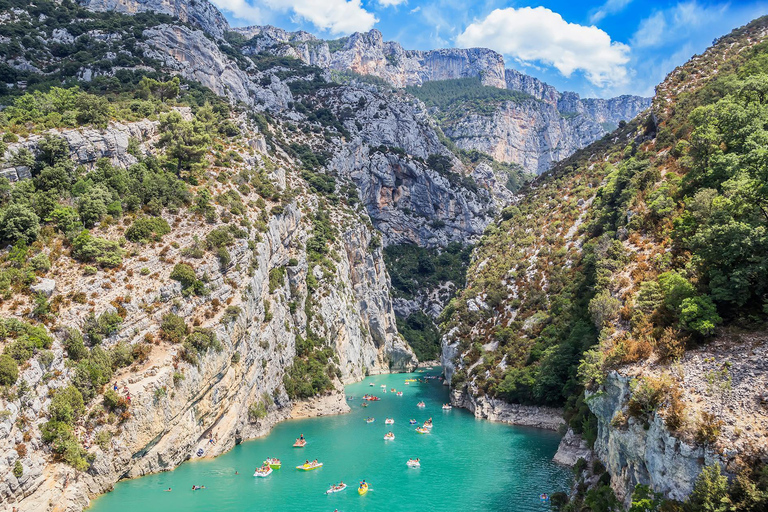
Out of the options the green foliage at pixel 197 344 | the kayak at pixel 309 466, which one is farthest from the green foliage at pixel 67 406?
the kayak at pixel 309 466

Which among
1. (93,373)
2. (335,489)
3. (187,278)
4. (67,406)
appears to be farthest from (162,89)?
(335,489)

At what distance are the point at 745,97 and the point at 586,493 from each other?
36486 millimetres

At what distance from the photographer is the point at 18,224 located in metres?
39.5

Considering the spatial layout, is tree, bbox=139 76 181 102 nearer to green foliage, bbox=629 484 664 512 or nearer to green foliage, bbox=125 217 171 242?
green foliage, bbox=125 217 171 242

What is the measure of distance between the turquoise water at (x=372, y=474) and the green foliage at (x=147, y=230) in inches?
921

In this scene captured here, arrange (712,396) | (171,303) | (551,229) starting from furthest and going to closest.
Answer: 1. (551,229)
2. (171,303)
3. (712,396)

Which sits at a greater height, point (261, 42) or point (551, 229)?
point (261, 42)

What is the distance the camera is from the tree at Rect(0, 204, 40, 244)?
38750mm

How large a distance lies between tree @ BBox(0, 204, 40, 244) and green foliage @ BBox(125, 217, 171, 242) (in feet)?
26.8

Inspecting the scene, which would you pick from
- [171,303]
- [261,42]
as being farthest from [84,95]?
[261,42]

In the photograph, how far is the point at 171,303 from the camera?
44219 mm

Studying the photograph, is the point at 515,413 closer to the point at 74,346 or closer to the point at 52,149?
the point at 74,346

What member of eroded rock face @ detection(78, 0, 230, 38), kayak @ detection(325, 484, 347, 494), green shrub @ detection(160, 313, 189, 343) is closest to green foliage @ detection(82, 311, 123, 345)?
green shrub @ detection(160, 313, 189, 343)

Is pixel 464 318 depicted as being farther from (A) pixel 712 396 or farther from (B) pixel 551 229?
(A) pixel 712 396
